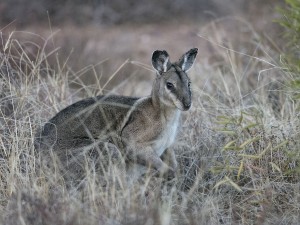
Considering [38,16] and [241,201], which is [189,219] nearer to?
[241,201]

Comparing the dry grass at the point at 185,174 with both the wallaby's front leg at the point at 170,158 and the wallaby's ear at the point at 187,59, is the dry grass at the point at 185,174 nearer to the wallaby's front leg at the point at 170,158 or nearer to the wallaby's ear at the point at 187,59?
the wallaby's front leg at the point at 170,158

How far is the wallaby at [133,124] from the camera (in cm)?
763

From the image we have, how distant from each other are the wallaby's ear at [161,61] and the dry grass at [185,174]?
77cm

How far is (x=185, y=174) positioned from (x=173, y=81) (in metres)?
0.98

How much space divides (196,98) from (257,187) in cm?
261

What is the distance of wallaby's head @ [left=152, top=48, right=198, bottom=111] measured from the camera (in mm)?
7516

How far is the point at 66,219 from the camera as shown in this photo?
5.82 m

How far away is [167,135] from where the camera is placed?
7.79 meters

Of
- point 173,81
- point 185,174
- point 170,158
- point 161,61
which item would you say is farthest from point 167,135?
point 161,61

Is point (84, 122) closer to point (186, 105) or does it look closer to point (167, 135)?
point (167, 135)

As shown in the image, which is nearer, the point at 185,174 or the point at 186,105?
the point at 186,105

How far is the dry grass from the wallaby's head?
16.0 inches

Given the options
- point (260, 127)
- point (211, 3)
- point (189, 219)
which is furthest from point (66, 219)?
point (211, 3)

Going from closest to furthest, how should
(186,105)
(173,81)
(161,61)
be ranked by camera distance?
1. (186,105)
2. (173,81)
3. (161,61)
